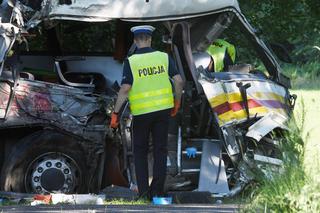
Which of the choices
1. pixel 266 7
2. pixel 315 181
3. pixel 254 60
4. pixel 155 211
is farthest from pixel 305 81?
pixel 315 181

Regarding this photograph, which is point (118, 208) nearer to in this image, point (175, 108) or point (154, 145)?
point (154, 145)

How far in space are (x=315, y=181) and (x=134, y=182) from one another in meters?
4.00

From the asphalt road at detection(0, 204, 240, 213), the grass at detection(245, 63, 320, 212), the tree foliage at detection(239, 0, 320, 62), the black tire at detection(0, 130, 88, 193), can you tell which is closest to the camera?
the grass at detection(245, 63, 320, 212)

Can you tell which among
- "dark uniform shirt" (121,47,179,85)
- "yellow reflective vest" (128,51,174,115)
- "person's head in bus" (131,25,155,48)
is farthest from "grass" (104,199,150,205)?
"person's head in bus" (131,25,155,48)

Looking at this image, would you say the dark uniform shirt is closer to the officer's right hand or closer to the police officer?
the police officer

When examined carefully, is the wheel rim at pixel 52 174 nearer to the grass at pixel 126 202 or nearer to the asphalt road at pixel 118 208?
the grass at pixel 126 202

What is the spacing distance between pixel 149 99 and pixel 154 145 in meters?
0.48

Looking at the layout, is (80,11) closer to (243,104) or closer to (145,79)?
(145,79)

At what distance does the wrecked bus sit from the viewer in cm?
972

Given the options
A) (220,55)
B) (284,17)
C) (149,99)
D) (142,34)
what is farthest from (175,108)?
(284,17)

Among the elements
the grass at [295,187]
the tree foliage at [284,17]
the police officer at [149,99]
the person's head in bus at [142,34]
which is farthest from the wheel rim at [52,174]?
the tree foliage at [284,17]

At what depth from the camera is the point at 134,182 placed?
1000 cm

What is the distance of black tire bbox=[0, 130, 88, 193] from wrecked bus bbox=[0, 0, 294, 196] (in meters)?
0.01

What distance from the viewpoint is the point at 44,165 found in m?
9.75
